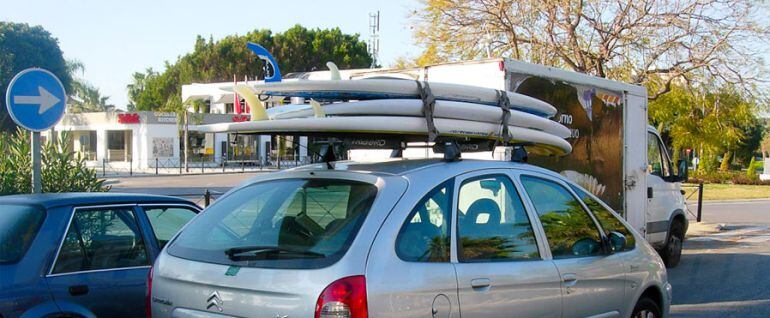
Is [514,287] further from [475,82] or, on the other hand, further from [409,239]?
[475,82]

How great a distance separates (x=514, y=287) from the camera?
4.51m

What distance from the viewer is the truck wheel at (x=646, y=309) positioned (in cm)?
577

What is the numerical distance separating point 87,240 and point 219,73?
6750cm

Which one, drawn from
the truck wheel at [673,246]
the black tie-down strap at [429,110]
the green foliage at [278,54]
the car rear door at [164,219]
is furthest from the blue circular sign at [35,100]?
the green foliage at [278,54]

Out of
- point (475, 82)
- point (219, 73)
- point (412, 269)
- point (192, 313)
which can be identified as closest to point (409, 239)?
point (412, 269)

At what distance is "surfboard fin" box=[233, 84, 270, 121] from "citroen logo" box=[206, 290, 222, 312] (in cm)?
101

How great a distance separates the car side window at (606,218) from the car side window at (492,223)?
0.79 meters

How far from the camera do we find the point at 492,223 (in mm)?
4672

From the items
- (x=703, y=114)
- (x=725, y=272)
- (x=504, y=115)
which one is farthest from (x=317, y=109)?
(x=703, y=114)

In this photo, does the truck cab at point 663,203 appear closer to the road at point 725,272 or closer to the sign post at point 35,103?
the road at point 725,272

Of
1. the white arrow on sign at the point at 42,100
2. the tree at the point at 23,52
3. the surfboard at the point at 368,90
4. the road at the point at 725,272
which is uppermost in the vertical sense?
the tree at the point at 23,52

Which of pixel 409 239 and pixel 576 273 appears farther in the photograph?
pixel 576 273

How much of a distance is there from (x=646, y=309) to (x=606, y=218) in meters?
0.79

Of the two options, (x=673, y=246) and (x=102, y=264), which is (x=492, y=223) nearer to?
(x=102, y=264)
